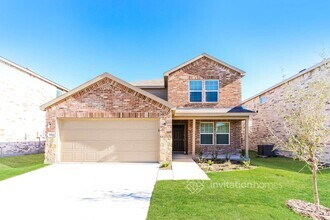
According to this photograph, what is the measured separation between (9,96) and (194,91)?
13.5 m

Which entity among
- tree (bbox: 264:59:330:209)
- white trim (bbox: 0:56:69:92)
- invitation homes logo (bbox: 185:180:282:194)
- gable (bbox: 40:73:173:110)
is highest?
white trim (bbox: 0:56:69:92)

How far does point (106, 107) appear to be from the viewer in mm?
10836

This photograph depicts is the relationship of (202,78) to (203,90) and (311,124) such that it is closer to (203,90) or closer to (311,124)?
(203,90)

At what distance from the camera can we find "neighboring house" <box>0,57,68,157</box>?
1366 cm

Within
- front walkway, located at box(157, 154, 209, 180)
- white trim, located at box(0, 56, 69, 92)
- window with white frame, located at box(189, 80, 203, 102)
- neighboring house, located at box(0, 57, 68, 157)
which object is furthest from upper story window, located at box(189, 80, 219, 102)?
neighboring house, located at box(0, 57, 68, 157)

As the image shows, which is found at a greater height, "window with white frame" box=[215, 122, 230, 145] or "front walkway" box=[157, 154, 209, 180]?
"window with white frame" box=[215, 122, 230, 145]

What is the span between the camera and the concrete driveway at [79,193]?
4.53m

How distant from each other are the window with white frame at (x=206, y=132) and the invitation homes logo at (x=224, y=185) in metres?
7.33

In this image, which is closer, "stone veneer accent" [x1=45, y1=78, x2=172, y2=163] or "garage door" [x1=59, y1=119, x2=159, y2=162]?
"stone veneer accent" [x1=45, y1=78, x2=172, y2=163]

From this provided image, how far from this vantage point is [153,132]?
35.9 feet

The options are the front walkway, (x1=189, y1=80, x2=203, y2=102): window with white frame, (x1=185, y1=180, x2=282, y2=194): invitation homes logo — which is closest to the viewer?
(x1=185, y1=180, x2=282, y2=194): invitation homes logo

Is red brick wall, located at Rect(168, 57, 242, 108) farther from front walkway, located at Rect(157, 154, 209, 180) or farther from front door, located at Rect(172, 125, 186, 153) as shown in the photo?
front walkway, located at Rect(157, 154, 209, 180)

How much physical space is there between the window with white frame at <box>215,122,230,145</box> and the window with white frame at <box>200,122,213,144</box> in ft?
1.48

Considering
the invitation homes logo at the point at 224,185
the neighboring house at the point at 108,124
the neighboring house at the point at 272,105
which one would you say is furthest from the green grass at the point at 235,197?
the neighboring house at the point at 272,105
